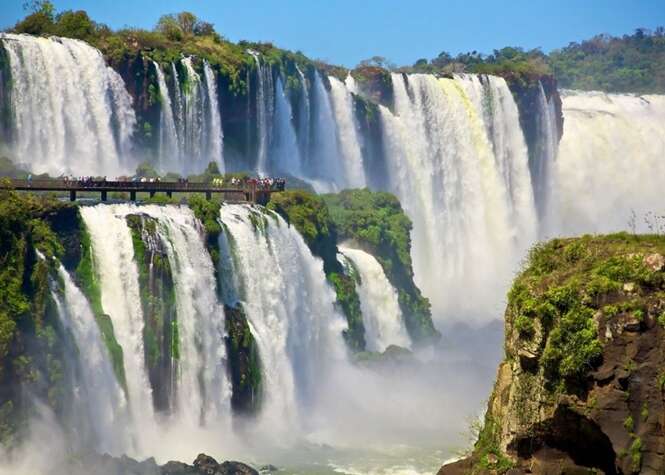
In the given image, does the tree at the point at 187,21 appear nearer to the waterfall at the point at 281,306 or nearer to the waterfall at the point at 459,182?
the waterfall at the point at 459,182

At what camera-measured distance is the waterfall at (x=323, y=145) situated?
209 ft

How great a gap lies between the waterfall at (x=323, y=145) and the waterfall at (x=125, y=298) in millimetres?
26779

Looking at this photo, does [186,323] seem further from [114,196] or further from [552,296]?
[552,296]

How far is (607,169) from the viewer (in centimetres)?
9025

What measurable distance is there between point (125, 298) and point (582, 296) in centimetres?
2070

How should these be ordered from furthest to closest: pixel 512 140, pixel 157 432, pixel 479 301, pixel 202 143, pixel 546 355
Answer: pixel 512 140, pixel 479 301, pixel 202 143, pixel 157 432, pixel 546 355

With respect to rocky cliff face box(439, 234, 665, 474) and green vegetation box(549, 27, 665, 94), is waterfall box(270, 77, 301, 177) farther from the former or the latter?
green vegetation box(549, 27, 665, 94)

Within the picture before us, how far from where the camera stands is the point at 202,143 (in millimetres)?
55000

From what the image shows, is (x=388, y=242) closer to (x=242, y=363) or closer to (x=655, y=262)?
(x=242, y=363)

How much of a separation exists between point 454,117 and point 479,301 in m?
10.3

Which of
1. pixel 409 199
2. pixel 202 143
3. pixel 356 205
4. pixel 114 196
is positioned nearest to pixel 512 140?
pixel 409 199

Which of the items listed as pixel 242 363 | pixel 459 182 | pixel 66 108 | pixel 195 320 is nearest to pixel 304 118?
pixel 459 182

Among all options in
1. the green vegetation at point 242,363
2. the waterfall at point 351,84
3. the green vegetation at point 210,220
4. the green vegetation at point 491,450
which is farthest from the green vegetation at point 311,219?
the green vegetation at point 491,450

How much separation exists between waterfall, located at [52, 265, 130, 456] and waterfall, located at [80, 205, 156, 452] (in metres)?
0.70
